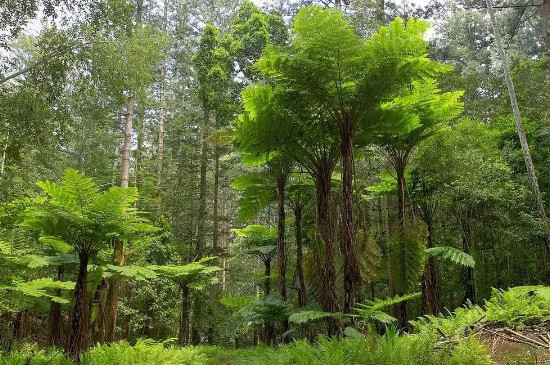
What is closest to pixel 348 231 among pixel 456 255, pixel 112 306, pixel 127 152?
pixel 456 255

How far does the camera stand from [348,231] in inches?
182

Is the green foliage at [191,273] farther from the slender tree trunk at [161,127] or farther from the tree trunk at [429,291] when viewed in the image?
the slender tree trunk at [161,127]

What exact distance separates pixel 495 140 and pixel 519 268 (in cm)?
306

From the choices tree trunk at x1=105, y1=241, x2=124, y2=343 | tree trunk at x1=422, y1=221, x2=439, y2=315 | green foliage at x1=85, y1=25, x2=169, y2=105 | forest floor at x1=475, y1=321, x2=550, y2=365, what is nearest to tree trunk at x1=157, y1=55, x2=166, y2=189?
tree trunk at x1=105, y1=241, x2=124, y2=343

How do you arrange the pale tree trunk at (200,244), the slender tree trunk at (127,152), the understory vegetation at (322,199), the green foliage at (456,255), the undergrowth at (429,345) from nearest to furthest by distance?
the undergrowth at (429,345) < the understory vegetation at (322,199) < the green foliage at (456,255) < the slender tree trunk at (127,152) < the pale tree trunk at (200,244)

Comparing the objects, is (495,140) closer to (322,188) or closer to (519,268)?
(519,268)

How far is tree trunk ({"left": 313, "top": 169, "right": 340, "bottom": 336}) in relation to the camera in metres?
4.89

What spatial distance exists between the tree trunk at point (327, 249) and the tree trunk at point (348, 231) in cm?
33

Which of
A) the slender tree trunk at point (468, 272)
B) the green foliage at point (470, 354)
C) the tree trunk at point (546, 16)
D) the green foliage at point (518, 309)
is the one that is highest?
the tree trunk at point (546, 16)

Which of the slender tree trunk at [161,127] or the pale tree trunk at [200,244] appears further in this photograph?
the slender tree trunk at [161,127]

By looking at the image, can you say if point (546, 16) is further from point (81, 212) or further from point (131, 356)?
point (131, 356)

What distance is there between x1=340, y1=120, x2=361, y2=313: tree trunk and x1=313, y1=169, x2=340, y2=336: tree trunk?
327 mm

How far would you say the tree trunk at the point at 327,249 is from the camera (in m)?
4.89

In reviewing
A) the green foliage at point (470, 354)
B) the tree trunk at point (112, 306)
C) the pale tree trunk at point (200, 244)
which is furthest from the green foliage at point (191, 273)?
the green foliage at point (470, 354)
